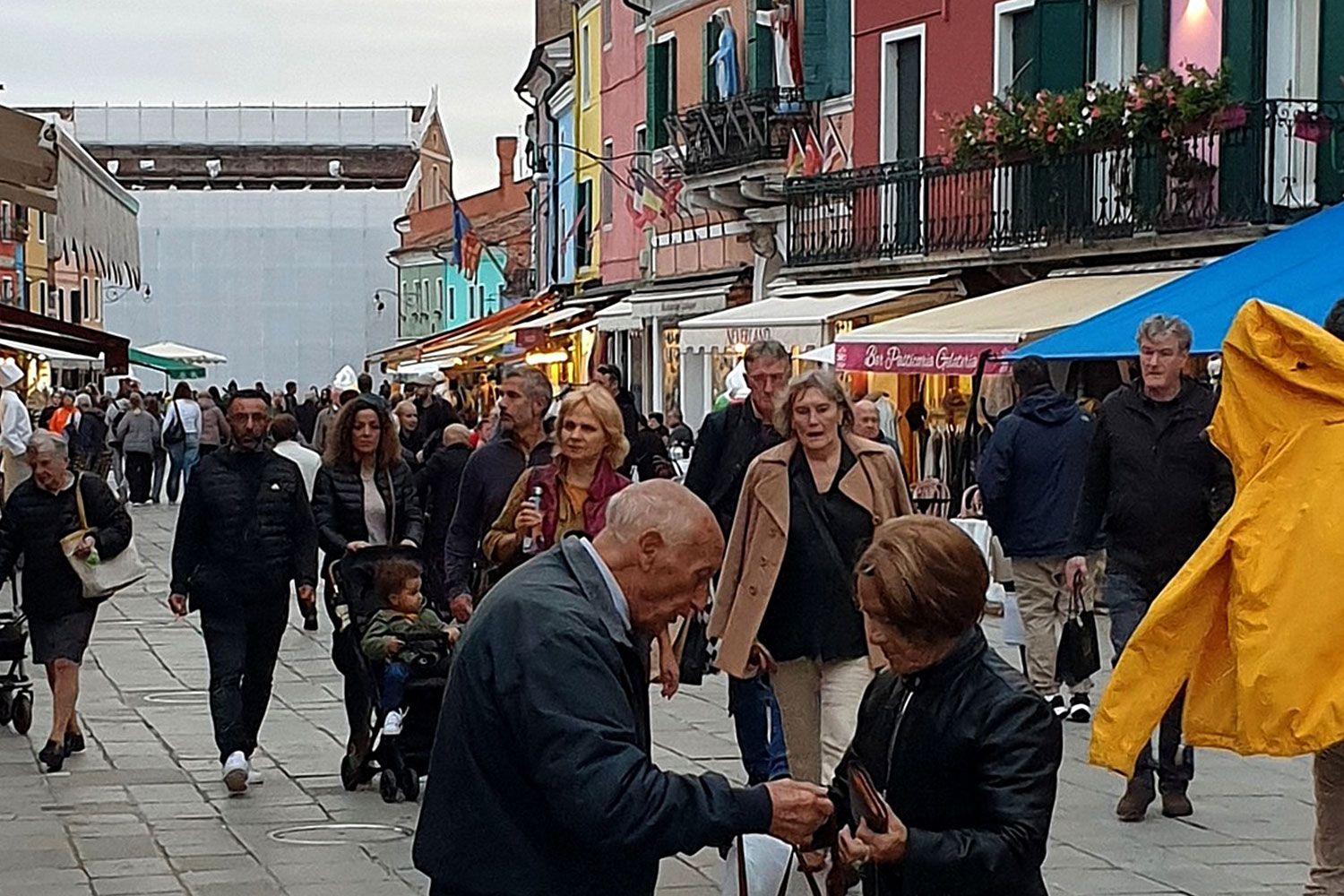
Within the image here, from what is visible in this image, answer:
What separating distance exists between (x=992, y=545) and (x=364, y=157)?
78509mm

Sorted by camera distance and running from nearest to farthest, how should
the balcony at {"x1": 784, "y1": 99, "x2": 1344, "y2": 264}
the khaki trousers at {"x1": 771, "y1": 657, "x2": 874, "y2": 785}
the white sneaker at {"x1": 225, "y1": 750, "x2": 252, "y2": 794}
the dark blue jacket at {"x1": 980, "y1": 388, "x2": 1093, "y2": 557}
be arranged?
the khaki trousers at {"x1": 771, "y1": 657, "x2": 874, "y2": 785} → the white sneaker at {"x1": 225, "y1": 750, "x2": 252, "y2": 794} → the dark blue jacket at {"x1": 980, "y1": 388, "x2": 1093, "y2": 557} → the balcony at {"x1": 784, "y1": 99, "x2": 1344, "y2": 264}

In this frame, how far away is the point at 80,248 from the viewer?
40.9 ft

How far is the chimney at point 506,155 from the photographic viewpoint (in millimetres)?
77938

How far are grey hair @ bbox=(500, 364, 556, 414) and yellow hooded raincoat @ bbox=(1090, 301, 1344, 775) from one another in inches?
188

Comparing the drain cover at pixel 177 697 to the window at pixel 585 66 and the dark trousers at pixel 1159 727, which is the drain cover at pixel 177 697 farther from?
the window at pixel 585 66

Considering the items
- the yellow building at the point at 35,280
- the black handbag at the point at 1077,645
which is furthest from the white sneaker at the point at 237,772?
the yellow building at the point at 35,280

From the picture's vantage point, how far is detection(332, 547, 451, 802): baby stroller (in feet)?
33.7

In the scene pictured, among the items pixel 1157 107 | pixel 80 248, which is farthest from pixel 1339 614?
pixel 1157 107

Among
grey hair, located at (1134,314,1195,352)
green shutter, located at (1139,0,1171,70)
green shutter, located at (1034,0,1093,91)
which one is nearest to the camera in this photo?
grey hair, located at (1134,314,1195,352)

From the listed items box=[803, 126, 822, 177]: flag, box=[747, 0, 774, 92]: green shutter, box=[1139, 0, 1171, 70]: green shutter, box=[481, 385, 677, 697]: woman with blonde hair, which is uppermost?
box=[747, 0, 774, 92]: green shutter

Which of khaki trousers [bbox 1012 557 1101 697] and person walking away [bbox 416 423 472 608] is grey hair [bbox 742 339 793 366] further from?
khaki trousers [bbox 1012 557 1101 697]

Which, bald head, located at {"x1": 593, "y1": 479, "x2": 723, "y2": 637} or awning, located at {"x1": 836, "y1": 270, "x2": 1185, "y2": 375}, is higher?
awning, located at {"x1": 836, "y1": 270, "x2": 1185, "y2": 375}

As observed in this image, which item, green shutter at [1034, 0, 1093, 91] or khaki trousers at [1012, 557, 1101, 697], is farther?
green shutter at [1034, 0, 1093, 91]

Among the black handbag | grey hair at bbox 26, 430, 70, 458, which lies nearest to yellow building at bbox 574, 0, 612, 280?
grey hair at bbox 26, 430, 70, 458
